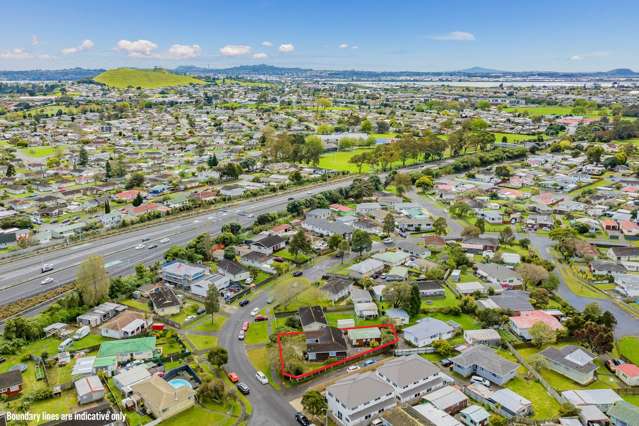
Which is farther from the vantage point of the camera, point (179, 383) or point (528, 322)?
point (528, 322)

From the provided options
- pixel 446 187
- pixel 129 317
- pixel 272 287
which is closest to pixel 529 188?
pixel 446 187

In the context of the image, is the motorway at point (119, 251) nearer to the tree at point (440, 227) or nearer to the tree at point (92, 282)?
the tree at point (92, 282)

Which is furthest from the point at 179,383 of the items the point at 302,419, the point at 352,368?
the point at 352,368

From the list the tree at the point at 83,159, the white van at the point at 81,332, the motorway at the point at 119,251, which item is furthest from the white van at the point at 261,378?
the tree at the point at 83,159

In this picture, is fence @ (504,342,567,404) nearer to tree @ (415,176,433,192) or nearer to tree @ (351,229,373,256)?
tree @ (351,229,373,256)

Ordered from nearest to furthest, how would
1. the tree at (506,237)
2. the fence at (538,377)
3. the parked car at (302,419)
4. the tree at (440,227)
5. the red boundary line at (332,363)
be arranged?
1. the parked car at (302,419)
2. the fence at (538,377)
3. the red boundary line at (332,363)
4. the tree at (506,237)
5. the tree at (440,227)

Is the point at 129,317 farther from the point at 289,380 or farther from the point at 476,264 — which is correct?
the point at 476,264

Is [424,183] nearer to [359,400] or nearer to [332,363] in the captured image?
[332,363]
